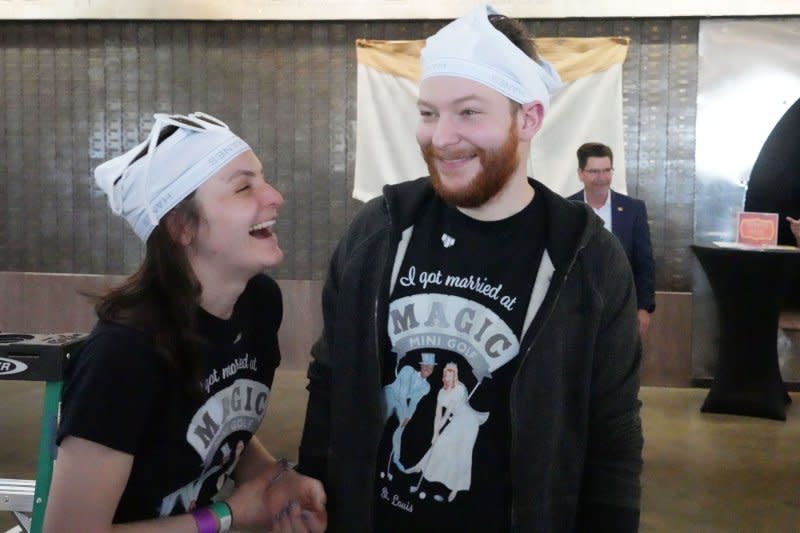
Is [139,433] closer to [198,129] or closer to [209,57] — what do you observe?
[198,129]

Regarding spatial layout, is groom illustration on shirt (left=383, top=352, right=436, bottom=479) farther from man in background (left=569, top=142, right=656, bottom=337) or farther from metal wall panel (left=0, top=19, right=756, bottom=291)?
metal wall panel (left=0, top=19, right=756, bottom=291)

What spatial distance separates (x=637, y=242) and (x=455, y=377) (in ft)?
13.0

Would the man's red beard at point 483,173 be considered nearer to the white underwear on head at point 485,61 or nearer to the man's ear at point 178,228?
the white underwear on head at point 485,61

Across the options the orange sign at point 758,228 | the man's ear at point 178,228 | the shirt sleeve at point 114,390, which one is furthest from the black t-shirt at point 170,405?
the orange sign at point 758,228

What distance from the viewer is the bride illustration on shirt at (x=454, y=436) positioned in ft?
5.70

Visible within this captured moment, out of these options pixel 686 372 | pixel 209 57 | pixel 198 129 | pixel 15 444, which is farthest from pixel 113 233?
pixel 198 129

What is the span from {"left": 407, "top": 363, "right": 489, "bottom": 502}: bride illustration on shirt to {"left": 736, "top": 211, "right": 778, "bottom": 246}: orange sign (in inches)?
191

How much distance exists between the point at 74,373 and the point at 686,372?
5.76 meters

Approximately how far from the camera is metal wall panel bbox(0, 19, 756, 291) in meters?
6.55

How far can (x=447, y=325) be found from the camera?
1755mm

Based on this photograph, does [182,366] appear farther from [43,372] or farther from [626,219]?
[626,219]

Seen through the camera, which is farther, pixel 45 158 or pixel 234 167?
pixel 45 158

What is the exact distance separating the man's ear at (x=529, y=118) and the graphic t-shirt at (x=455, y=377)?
17cm

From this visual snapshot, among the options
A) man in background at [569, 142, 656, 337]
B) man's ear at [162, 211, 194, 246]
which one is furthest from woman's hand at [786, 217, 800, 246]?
man's ear at [162, 211, 194, 246]
